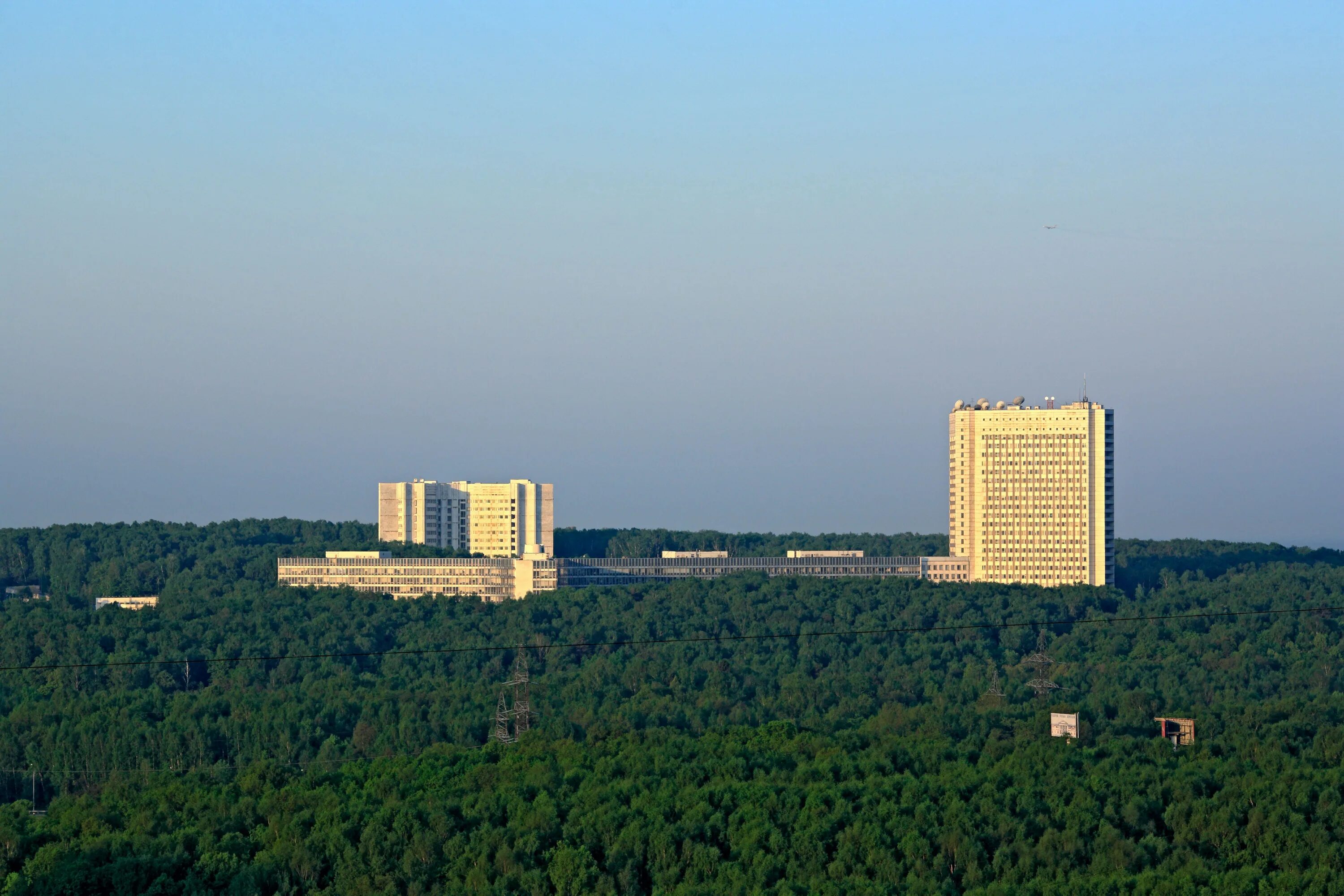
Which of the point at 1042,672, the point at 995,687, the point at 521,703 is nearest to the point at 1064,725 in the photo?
the point at 1042,672

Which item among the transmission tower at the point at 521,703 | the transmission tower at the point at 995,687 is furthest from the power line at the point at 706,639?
the transmission tower at the point at 521,703

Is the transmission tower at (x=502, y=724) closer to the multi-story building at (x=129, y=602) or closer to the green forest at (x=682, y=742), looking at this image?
the green forest at (x=682, y=742)

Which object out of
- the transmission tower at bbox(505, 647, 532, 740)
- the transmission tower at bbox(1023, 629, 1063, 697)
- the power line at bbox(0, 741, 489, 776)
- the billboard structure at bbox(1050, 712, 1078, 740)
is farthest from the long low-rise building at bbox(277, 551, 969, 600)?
the billboard structure at bbox(1050, 712, 1078, 740)

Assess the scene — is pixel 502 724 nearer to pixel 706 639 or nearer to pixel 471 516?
pixel 706 639

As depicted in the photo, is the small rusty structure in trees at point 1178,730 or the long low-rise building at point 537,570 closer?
the small rusty structure in trees at point 1178,730

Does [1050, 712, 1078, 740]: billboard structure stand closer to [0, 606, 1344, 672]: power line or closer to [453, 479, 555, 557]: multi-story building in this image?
[0, 606, 1344, 672]: power line

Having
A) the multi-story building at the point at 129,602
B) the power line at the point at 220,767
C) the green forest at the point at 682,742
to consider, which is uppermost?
the multi-story building at the point at 129,602

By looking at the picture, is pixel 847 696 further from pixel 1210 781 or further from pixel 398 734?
pixel 1210 781
